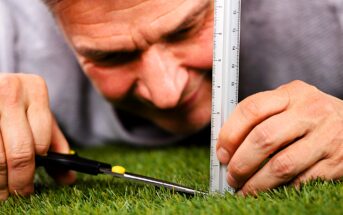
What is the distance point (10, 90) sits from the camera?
1204 millimetres

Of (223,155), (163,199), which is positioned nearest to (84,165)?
(163,199)

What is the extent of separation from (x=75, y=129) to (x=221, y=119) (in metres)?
1.26

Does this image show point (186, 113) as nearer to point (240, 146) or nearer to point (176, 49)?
point (176, 49)

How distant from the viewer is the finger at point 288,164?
0.98 metres

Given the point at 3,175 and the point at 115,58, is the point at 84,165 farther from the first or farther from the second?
the point at 115,58

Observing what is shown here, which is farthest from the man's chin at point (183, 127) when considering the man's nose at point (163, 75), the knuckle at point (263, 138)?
the knuckle at point (263, 138)

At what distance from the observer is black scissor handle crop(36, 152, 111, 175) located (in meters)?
1.22

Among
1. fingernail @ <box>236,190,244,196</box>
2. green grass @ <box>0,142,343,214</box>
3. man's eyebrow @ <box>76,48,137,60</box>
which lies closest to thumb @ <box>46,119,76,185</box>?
green grass @ <box>0,142,343,214</box>

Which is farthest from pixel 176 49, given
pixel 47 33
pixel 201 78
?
pixel 47 33

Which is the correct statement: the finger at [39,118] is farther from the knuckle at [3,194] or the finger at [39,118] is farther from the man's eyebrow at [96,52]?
the man's eyebrow at [96,52]

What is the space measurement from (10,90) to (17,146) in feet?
0.48

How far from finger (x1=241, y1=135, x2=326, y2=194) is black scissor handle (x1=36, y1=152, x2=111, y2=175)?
15.3 inches

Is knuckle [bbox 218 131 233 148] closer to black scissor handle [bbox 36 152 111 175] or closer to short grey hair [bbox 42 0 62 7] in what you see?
black scissor handle [bbox 36 152 111 175]

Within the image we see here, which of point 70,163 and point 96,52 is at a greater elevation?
point 96,52
